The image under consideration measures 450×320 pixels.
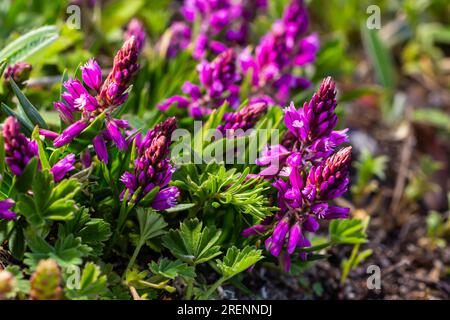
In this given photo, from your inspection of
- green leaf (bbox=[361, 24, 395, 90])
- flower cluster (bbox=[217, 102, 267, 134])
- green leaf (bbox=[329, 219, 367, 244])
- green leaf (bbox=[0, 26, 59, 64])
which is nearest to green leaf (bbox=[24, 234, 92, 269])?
flower cluster (bbox=[217, 102, 267, 134])

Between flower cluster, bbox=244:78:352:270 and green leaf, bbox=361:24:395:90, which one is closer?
flower cluster, bbox=244:78:352:270

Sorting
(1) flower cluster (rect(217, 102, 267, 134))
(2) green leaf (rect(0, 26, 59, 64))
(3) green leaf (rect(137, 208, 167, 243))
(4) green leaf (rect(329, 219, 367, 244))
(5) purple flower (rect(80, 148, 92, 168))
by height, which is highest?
(2) green leaf (rect(0, 26, 59, 64))

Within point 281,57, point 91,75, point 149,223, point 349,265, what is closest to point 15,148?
point 91,75

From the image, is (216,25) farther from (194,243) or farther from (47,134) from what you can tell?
(194,243)

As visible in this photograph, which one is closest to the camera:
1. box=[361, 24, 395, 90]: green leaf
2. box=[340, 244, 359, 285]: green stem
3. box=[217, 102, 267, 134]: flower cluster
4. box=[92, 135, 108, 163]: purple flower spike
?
box=[92, 135, 108, 163]: purple flower spike

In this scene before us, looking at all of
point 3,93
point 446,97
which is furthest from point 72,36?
point 446,97

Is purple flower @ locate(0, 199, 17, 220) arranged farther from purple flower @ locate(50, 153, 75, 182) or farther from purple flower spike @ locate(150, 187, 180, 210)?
purple flower spike @ locate(150, 187, 180, 210)

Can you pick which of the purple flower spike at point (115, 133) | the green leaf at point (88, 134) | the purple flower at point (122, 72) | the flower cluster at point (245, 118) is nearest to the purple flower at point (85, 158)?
the green leaf at point (88, 134)

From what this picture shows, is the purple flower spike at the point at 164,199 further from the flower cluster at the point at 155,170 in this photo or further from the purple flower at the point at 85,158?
the purple flower at the point at 85,158
